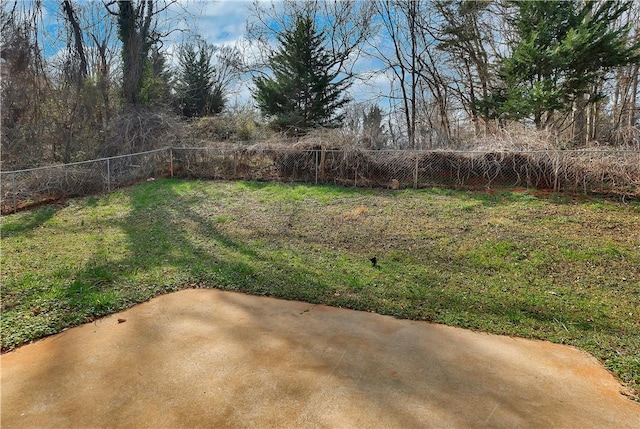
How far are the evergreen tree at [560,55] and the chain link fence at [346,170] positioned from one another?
2891mm

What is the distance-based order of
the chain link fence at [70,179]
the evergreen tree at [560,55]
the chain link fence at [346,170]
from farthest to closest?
the evergreen tree at [560,55], the chain link fence at [70,179], the chain link fence at [346,170]

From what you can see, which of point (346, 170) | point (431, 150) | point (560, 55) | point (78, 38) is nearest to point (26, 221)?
point (346, 170)

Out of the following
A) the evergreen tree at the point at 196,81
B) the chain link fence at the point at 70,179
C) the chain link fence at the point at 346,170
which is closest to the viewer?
the chain link fence at the point at 346,170

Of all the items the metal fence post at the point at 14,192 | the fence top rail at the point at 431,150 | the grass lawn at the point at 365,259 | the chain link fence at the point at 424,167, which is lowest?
the grass lawn at the point at 365,259

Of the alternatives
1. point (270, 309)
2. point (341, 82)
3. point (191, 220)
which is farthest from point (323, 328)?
point (341, 82)

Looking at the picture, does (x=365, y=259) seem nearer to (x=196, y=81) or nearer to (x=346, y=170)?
(x=346, y=170)

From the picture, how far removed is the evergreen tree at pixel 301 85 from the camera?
13.6 metres

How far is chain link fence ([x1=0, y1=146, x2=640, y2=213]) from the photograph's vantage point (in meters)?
7.48

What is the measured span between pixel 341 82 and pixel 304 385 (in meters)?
14.0

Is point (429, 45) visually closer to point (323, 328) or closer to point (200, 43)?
point (200, 43)

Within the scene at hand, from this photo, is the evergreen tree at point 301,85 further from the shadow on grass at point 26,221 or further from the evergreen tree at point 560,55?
the shadow on grass at point 26,221

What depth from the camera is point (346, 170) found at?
9547 mm

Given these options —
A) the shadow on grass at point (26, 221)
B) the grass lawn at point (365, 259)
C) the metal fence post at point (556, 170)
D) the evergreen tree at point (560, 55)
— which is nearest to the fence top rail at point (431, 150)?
the metal fence post at point (556, 170)

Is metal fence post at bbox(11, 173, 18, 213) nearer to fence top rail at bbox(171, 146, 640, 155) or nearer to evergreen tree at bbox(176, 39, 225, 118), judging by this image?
fence top rail at bbox(171, 146, 640, 155)
